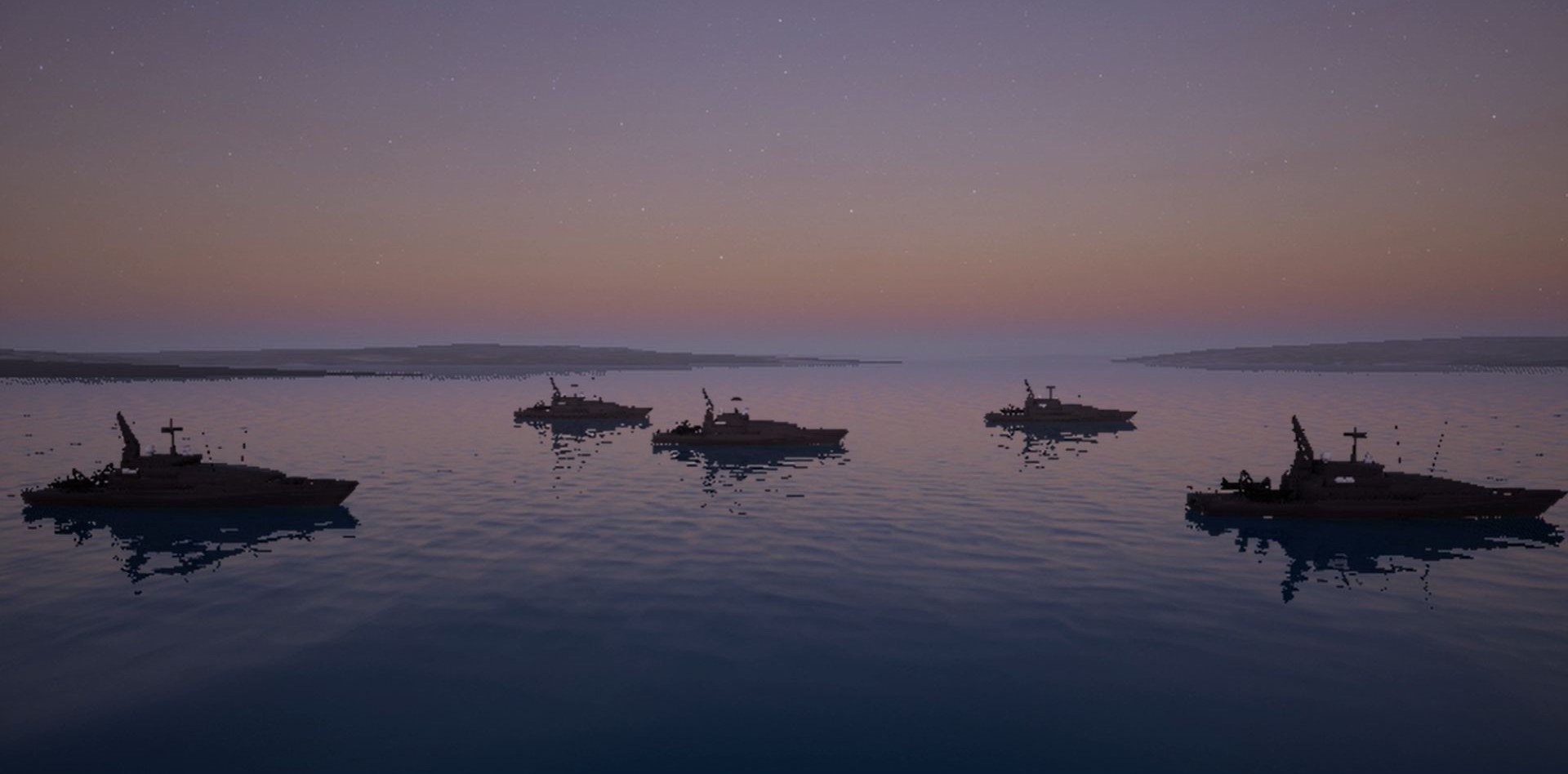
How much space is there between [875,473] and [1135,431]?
42.5m

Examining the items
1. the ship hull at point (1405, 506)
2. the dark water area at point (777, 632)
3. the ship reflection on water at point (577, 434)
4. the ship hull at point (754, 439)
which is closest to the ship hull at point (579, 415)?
the ship reflection on water at point (577, 434)

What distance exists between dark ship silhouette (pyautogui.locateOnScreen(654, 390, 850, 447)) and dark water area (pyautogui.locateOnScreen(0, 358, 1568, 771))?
18.3 meters

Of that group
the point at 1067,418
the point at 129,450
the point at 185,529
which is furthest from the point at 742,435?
the point at 1067,418

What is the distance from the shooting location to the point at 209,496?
1500 inches

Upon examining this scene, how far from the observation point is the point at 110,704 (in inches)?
632

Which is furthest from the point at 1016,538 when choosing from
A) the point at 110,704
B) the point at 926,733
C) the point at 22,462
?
the point at 22,462

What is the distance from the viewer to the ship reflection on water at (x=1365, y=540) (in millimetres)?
27438

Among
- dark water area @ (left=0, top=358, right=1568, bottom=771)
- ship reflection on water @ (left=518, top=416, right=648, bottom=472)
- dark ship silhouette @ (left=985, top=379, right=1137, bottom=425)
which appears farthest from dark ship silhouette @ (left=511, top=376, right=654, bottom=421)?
dark ship silhouette @ (left=985, top=379, right=1137, bottom=425)

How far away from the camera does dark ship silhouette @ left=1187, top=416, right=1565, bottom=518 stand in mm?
35562

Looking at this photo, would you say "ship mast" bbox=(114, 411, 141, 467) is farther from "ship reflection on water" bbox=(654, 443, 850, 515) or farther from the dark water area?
"ship reflection on water" bbox=(654, 443, 850, 515)

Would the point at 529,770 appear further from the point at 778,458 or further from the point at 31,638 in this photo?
the point at 778,458

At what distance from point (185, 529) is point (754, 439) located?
41.4 metres

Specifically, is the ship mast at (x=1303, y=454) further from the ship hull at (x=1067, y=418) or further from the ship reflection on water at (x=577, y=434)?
the ship hull at (x=1067, y=418)

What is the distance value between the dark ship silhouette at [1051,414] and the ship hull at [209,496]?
72.1 m
